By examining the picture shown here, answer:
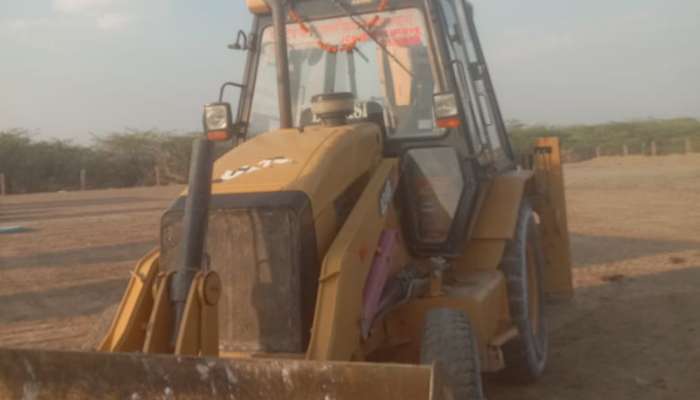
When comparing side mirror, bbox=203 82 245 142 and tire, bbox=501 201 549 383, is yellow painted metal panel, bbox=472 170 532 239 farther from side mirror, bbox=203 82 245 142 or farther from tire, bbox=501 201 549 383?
side mirror, bbox=203 82 245 142

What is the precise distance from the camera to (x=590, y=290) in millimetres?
8062

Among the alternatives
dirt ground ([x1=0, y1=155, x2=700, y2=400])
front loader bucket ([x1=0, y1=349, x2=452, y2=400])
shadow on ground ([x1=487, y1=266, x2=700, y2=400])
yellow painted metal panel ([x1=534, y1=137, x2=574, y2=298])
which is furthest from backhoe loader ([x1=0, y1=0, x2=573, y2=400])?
yellow painted metal panel ([x1=534, y1=137, x2=574, y2=298])

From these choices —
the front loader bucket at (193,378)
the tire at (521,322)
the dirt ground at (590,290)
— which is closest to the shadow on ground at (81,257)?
the dirt ground at (590,290)

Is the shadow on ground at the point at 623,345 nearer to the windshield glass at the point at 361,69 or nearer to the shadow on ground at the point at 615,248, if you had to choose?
the shadow on ground at the point at 615,248

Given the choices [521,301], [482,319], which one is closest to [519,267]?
[521,301]

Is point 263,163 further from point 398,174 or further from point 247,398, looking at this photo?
point 247,398

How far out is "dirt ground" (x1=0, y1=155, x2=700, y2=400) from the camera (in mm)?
5258

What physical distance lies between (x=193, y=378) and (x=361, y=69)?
2934 millimetres

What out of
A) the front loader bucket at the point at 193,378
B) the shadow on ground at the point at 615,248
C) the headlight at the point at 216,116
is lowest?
the shadow on ground at the point at 615,248

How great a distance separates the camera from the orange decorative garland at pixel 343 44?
202 inches

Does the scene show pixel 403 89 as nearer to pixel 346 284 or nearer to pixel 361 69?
pixel 361 69

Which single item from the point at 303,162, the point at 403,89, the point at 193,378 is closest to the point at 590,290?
the point at 403,89

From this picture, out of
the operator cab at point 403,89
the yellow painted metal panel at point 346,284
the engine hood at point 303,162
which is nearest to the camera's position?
the yellow painted metal panel at point 346,284

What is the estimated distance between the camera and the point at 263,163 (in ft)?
13.3
